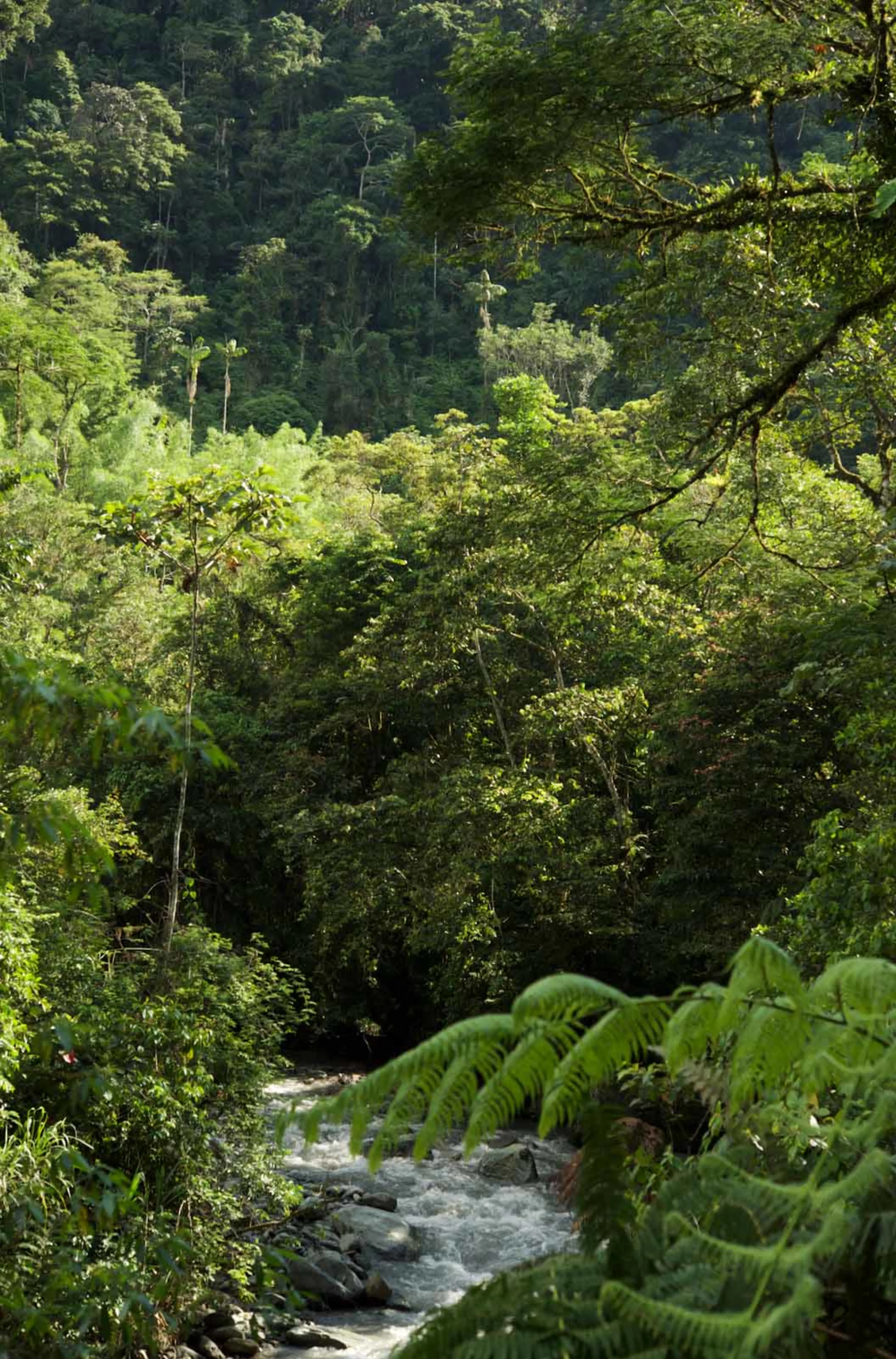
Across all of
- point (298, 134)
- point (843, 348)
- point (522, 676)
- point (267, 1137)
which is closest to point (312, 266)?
point (298, 134)

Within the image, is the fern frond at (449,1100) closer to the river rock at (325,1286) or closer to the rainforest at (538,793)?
the rainforest at (538,793)

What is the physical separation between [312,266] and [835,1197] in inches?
2019

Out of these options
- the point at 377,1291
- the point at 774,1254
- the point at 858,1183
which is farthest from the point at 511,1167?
the point at 774,1254

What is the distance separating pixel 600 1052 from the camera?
1545mm

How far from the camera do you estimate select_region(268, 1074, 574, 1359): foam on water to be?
7582mm

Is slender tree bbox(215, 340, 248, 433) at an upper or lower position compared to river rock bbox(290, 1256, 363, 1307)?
upper

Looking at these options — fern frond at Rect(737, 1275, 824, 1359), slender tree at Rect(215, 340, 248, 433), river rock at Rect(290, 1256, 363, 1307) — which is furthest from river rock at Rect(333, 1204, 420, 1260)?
slender tree at Rect(215, 340, 248, 433)

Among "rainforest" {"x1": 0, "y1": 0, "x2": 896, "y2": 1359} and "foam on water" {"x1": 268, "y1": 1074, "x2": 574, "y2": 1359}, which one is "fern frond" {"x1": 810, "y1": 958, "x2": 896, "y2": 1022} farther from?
"foam on water" {"x1": 268, "y1": 1074, "x2": 574, "y2": 1359}

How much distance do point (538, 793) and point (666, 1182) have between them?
10255 millimetres

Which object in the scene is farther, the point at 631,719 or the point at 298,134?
the point at 298,134

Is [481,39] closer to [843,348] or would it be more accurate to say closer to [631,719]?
[843,348]

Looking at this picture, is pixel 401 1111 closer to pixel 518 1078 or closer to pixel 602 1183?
pixel 518 1078

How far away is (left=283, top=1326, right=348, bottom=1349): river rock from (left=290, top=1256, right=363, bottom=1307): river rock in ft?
1.97

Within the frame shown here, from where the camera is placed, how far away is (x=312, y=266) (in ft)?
162
